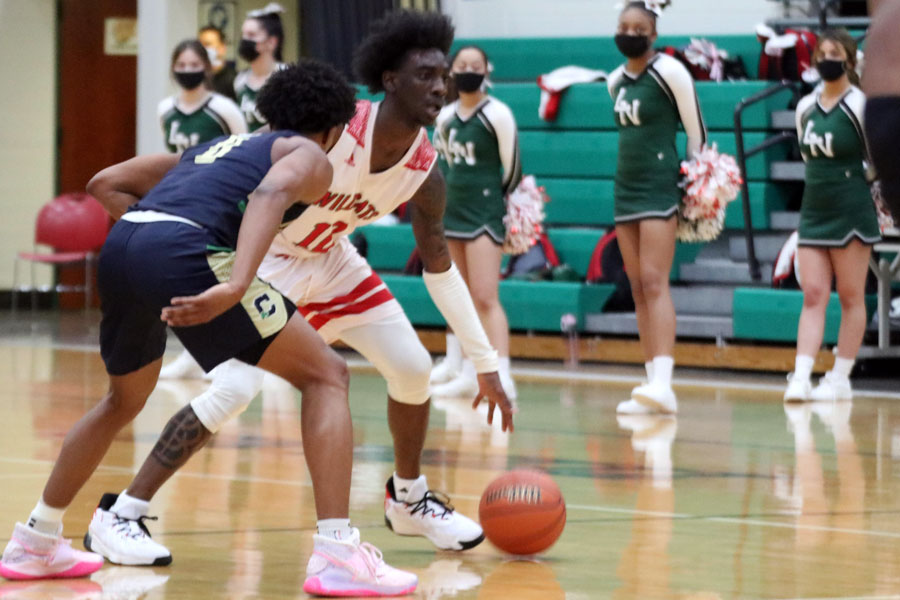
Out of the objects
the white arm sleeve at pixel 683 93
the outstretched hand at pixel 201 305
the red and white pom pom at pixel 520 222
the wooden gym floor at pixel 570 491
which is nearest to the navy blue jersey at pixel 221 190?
the outstretched hand at pixel 201 305

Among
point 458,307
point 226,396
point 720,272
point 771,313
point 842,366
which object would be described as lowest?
point 842,366

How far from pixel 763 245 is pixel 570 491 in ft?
20.1

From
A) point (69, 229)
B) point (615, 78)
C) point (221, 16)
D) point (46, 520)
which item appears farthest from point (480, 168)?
point (69, 229)

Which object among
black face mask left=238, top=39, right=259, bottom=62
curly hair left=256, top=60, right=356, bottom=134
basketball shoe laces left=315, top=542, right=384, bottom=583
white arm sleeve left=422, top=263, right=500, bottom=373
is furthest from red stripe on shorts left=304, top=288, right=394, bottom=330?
black face mask left=238, top=39, right=259, bottom=62

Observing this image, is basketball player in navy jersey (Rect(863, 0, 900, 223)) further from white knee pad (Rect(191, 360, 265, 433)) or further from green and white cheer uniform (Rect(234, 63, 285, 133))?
green and white cheer uniform (Rect(234, 63, 285, 133))

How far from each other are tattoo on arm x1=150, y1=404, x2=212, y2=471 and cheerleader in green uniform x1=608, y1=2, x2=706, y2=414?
4.35 meters

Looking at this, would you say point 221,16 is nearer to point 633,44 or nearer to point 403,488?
point 633,44

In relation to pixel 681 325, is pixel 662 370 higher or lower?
higher

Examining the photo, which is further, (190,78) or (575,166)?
(575,166)

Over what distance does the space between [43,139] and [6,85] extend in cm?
66

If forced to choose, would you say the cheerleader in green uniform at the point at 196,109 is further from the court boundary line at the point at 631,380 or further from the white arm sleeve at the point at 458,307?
the white arm sleeve at the point at 458,307

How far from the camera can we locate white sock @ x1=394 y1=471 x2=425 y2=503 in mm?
4824

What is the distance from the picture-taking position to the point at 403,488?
4.84 m

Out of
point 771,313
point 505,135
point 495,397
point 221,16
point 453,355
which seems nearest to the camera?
point 495,397
